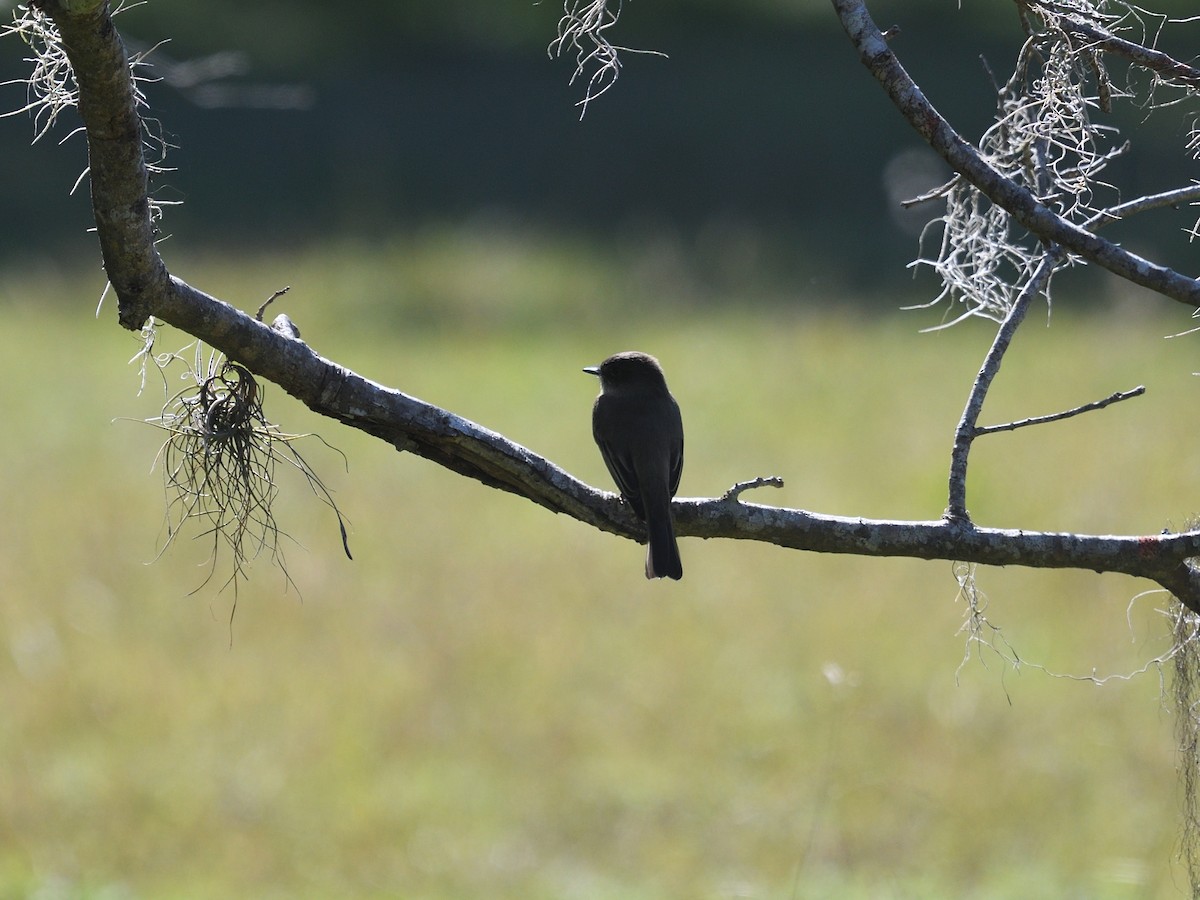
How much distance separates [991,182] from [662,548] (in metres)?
1.57

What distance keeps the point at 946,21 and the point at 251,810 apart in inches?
642

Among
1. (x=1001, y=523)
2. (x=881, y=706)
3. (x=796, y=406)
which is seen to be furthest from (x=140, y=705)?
(x=796, y=406)

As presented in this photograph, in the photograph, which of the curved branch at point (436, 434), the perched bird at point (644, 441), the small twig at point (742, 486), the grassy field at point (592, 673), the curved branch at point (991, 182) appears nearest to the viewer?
the curved branch at point (436, 434)

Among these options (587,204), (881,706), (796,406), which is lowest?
(881,706)

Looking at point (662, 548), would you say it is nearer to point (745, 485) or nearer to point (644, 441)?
point (745, 485)

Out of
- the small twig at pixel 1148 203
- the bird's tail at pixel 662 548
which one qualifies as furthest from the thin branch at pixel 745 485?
the small twig at pixel 1148 203

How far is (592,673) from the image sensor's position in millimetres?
7930

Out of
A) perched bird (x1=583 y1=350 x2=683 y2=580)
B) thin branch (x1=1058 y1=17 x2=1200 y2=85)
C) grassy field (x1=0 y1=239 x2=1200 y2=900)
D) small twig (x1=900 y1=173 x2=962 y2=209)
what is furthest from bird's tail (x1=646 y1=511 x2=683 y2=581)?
thin branch (x1=1058 y1=17 x2=1200 y2=85)

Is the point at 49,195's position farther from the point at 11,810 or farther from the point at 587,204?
the point at 11,810

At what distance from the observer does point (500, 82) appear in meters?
18.7

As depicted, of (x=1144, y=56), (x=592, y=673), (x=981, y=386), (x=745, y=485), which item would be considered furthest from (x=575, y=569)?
(x=1144, y=56)

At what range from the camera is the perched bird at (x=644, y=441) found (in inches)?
161

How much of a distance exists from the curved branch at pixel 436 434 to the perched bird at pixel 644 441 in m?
0.58

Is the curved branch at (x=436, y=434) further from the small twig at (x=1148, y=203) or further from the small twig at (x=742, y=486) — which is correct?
the small twig at (x=1148, y=203)
